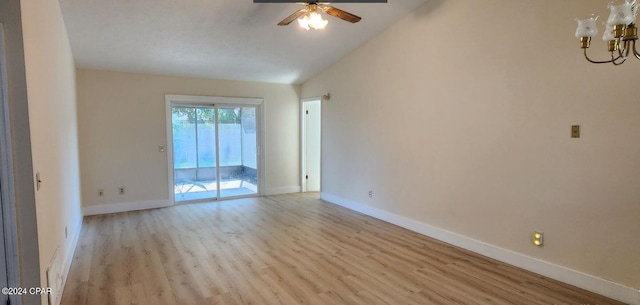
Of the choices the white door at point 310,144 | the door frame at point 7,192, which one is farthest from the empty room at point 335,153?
the white door at point 310,144

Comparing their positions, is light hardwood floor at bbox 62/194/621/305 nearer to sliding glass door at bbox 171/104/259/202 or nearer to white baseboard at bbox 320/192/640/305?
white baseboard at bbox 320/192/640/305

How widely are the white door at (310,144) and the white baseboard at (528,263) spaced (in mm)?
2580

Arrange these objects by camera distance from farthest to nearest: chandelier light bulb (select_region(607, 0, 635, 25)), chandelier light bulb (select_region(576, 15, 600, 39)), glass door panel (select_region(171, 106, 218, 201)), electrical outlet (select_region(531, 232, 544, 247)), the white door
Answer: the white door
glass door panel (select_region(171, 106, 218, 201))
electrical outlet (select_region(531, 232, 544, 247))
chandelier light bulb (select_region(576, 15, 600, 39))
chandelier light bulb (select_region(607, 0, 635, 25))

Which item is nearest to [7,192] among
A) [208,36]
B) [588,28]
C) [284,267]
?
[284,267]

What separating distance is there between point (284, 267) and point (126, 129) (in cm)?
392

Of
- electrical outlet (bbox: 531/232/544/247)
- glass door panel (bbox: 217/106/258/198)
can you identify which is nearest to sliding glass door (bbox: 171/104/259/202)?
glass door panel (bbox: 217/106/258/198)

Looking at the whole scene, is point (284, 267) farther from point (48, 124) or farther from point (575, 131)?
point (575, 131)

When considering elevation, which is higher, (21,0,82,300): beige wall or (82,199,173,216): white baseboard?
(21,0,82,300): beige wall

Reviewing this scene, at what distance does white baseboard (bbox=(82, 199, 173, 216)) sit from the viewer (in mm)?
5422

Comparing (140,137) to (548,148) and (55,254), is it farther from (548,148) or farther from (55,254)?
(548,148)

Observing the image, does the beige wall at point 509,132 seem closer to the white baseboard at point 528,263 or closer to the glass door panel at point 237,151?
the white baseboard at point 528,263

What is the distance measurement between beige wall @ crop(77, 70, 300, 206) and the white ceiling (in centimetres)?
25

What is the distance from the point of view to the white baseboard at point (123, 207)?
542 cm

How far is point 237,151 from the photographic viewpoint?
22.1ft
